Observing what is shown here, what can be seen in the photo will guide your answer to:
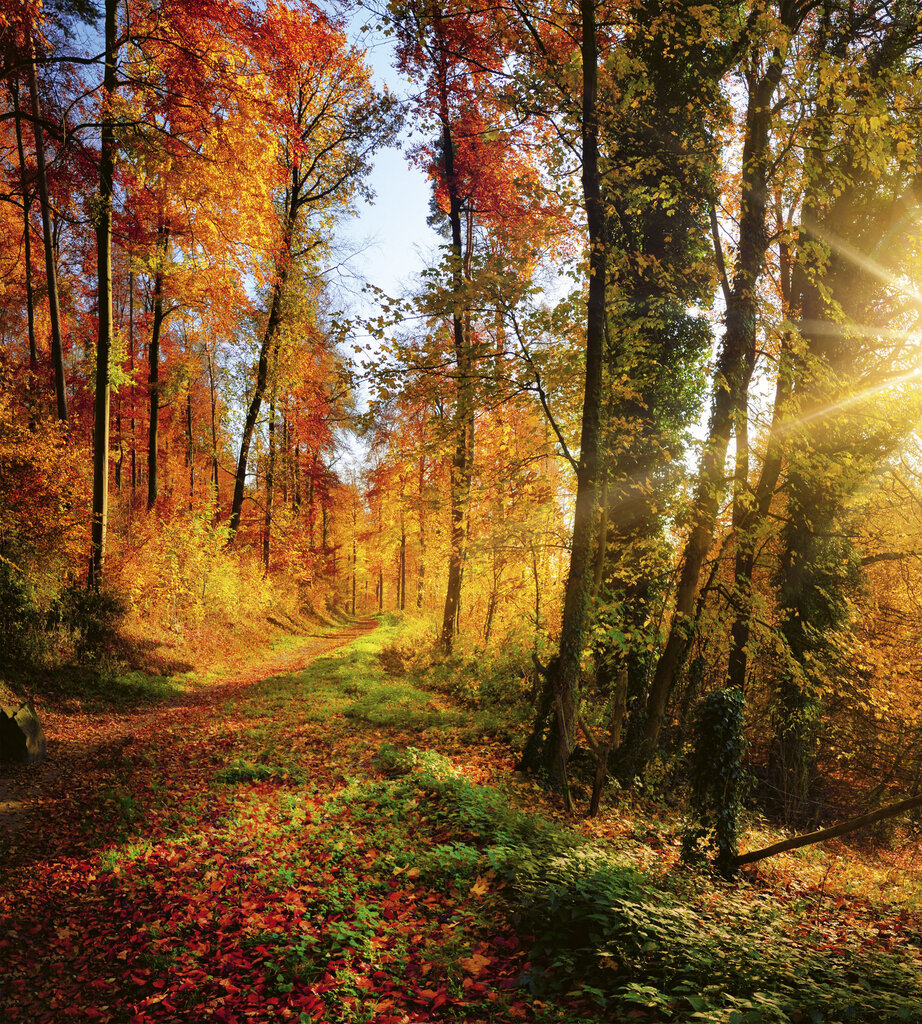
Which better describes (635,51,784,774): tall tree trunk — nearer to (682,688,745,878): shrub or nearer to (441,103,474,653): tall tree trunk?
(682,688,745,878): shrub

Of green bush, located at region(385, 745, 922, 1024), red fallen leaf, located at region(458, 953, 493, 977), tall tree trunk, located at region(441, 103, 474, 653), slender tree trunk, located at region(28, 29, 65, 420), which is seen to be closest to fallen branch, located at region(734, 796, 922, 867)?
green bush, located at region(385, 745, 922, 1024)

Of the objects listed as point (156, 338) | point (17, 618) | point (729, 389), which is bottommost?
point (17, 618)

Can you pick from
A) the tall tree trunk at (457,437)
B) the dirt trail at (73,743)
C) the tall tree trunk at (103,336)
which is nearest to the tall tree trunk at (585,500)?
the tall tree trunk at (457,437)

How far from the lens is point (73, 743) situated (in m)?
7.93

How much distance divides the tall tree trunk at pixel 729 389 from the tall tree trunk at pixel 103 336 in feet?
37.7

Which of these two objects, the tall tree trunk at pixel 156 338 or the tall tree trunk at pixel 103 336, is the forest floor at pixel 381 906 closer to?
the tall tree trunk at pixel 103 336

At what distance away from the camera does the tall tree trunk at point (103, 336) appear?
1105 centimetres

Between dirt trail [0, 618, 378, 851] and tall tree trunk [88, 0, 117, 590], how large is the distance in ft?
11.2

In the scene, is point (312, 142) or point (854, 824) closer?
point (854, 824)

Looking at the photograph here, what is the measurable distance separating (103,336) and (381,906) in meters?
11.7

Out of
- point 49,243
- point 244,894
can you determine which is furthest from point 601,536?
point 49,243

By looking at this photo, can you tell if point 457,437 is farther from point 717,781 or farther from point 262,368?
point 262,368

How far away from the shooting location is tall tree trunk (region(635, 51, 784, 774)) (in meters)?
8.87

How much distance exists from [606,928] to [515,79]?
32.4ft
